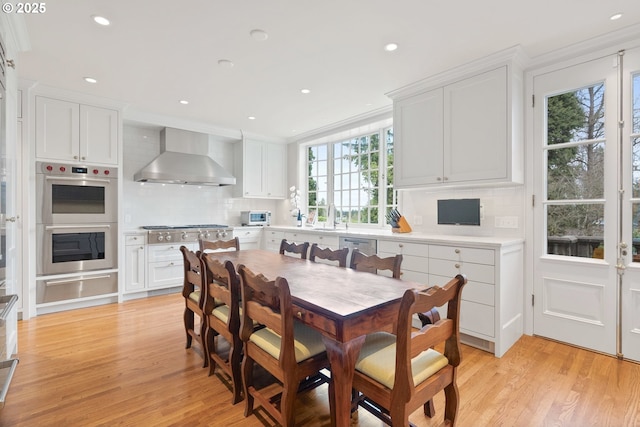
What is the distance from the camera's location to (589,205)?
2693mm

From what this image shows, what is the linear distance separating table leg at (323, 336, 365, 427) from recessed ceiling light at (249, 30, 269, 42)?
2271 millimetres

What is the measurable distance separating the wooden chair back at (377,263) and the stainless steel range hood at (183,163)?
326 cm

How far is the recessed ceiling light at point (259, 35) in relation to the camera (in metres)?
2.41

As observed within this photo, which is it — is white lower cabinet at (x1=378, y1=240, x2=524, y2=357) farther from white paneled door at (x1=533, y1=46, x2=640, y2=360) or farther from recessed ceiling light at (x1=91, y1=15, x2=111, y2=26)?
recessed ceiling light at (x1=91, y1=15, x2=111, y2=26)

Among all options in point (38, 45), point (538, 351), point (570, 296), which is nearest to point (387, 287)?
point (538, 351)

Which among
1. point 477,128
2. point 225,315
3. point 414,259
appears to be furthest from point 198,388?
point 477,128

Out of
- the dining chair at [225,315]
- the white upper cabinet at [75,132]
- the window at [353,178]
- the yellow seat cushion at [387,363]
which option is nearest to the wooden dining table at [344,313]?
the yellow seat cushion at [387,363]

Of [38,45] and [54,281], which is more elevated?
[38,45]

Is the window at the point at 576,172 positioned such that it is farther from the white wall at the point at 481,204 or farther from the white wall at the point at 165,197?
the white wall at the point at 165,197

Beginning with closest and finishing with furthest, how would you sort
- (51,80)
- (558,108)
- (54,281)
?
(558,108) → (51,80) → (54,281)

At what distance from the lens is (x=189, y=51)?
2.70 metres

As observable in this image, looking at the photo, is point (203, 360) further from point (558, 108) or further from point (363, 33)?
point (558, 108)

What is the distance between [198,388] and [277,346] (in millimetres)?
899

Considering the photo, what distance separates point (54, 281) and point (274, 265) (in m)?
2.97
